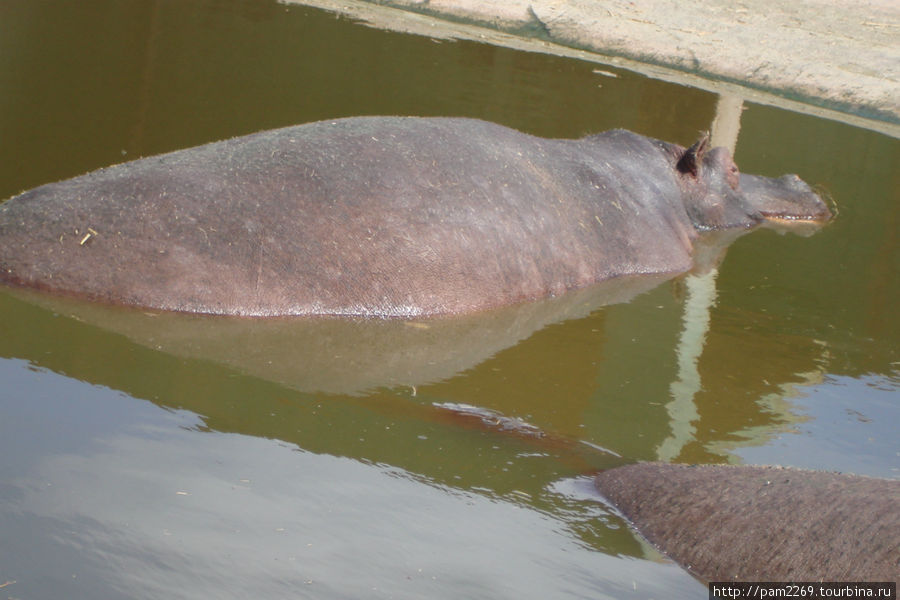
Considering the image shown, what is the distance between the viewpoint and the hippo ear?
6.65 metres

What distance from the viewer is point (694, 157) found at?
22.1 ft

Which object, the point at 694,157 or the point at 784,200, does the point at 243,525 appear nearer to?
the point at 694,157

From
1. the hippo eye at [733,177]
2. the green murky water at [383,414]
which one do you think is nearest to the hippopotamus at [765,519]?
the green murky water at [383,414]

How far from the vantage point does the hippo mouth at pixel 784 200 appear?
25.3ft

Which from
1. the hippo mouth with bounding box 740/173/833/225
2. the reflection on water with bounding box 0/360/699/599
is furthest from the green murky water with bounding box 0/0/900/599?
the hippo mouth with bounding box 740/173/833/225

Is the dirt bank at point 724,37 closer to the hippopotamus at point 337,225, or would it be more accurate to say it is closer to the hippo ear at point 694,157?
the hippo ear at point 694,157

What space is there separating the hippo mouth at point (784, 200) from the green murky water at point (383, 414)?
0.23 metres

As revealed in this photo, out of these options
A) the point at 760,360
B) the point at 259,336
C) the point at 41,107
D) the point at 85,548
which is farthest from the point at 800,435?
the point at 41,107

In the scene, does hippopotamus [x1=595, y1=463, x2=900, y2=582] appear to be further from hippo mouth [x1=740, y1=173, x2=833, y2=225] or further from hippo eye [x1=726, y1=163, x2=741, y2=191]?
hippo mouth [x1=740, y1=173, x2=833, y2=225]

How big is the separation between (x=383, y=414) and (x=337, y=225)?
1139mm

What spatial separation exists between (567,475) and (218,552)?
1.27 m

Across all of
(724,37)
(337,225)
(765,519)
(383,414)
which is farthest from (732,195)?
(724,37)

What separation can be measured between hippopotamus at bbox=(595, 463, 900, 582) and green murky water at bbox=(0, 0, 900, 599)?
114 mm

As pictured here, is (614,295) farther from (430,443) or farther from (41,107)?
(41,107)
